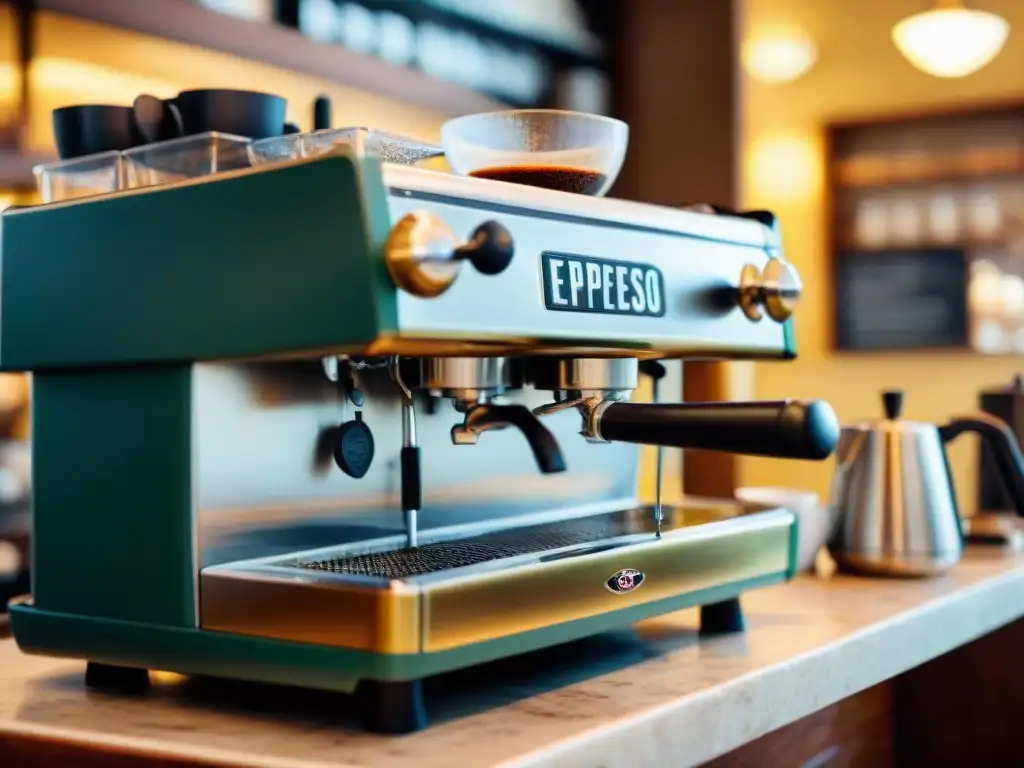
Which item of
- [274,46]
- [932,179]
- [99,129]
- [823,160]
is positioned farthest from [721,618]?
[823,160]

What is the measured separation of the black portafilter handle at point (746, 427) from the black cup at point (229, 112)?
12.0 inches

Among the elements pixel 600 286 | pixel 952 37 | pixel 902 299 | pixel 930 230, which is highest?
pixel 952 37

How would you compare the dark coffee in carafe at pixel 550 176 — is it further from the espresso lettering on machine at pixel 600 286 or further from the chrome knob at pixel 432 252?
the chrome knob at pixel 432 252

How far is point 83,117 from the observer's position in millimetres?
832

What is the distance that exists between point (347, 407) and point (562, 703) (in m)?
0.24

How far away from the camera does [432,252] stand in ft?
2.09

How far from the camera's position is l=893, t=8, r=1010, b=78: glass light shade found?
3.49 metres

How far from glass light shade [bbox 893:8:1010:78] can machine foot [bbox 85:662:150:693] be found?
3266 millimetres

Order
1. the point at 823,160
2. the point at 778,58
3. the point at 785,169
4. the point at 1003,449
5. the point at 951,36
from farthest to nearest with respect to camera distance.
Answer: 1. the point at 785,169
2. the point at 823,160
3. the point at 778,58
4. the point at 951,36
5. the point at 1003,449

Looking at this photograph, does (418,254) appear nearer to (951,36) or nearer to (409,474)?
(409,474)

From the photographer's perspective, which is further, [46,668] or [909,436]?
[909,436]

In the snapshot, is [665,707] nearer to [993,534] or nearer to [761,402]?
[761,402]

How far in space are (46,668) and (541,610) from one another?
361mm

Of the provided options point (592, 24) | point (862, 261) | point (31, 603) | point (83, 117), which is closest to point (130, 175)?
point (83, 117)
